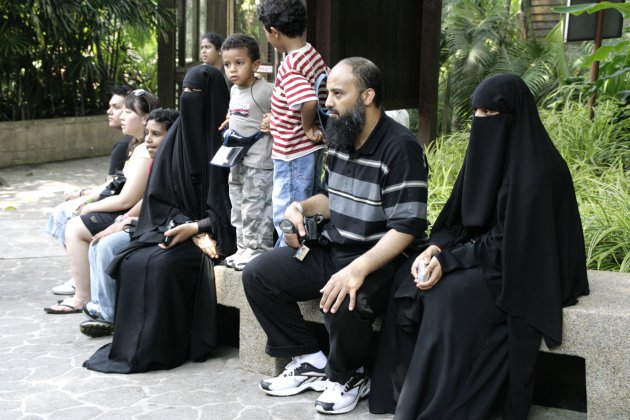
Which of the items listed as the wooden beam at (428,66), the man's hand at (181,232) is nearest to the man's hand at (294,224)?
the man's hand at (181,232)

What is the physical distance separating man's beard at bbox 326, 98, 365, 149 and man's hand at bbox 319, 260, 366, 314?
1.97 feet

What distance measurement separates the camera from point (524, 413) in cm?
376

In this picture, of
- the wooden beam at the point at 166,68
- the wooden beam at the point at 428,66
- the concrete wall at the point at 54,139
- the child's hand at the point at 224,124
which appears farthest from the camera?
the concrete wall at the point at 54,139

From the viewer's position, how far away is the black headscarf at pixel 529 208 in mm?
3744

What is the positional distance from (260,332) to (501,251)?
4.89 feet

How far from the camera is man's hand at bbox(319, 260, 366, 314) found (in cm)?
398

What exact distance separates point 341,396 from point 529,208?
1.28m

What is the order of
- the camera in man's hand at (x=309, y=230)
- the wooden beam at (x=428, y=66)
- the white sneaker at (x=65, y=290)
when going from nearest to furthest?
the camera in man's hand at (x=309, y=230) → the white sneaker at (x=65, y=290) → the wooden beam at (x=428, y=66)

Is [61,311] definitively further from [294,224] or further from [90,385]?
[294,224]

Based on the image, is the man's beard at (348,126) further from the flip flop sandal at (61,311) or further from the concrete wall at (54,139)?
the concrete wall at (54,139)

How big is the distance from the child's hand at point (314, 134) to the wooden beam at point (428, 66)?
13.7 ft

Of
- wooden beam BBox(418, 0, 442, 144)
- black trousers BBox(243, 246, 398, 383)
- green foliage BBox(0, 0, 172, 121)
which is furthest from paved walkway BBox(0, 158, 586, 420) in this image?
green foliage BBox(0, 0, 172, 121)

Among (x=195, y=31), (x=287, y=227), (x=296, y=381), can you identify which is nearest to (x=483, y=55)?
Result: (x=195, y=31)

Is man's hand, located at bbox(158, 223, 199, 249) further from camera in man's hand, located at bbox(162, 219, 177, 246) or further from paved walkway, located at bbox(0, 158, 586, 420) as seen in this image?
paved walkway, located at bbox(0, 158, 586, 420)
